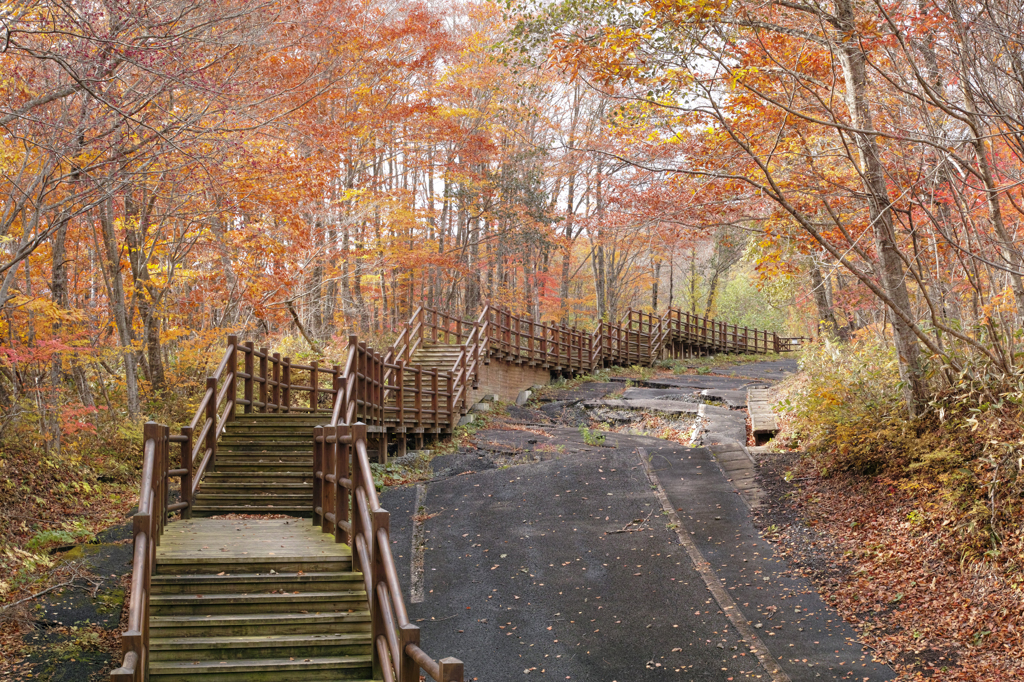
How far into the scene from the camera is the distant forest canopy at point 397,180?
7320 mm

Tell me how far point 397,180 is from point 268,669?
26.6 metres

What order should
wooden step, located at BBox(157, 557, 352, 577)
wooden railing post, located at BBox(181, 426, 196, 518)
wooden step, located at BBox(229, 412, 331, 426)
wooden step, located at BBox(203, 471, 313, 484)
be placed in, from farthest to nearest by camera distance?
wooden step, located at BBox(229, 412, 331, 426) → wooden step, located at BBox(203, 471, 313, 484) → wooden railing post, located at BBox(181, 426, 196, 518) → wooden step, located at BBox(157, 557, 352, 577)

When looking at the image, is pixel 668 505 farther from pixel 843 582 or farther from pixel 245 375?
pixel 245 375

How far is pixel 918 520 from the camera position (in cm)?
770

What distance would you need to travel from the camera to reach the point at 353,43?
19.6 meters

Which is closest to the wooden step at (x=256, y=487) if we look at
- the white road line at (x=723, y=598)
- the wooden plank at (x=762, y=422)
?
the white road line at (x=723, y=598)

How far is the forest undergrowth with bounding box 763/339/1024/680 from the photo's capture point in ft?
20.3

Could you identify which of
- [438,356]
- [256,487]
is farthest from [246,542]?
[438,356]

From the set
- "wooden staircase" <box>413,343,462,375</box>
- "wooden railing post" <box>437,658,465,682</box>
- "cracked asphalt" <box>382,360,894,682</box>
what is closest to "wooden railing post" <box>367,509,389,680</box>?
"wooden railing post" <box>437,658,465,682</box>

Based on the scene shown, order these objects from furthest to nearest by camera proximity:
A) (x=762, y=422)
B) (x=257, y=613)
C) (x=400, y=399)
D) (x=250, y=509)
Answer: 1. (x=400, y=399)
2. (x=762, y=422)
3. (x=250, y=509)
4. (x=257, y=613)

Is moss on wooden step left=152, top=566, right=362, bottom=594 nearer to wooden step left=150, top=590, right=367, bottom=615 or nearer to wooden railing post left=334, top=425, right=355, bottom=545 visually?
wooden step left=150, top=590, right=367, bottom=615

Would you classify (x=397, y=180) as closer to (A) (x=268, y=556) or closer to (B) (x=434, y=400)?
(B) (x=434, y=400)

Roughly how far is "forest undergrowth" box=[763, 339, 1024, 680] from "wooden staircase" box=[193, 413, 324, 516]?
19.0ft

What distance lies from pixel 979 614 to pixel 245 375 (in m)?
9.10
